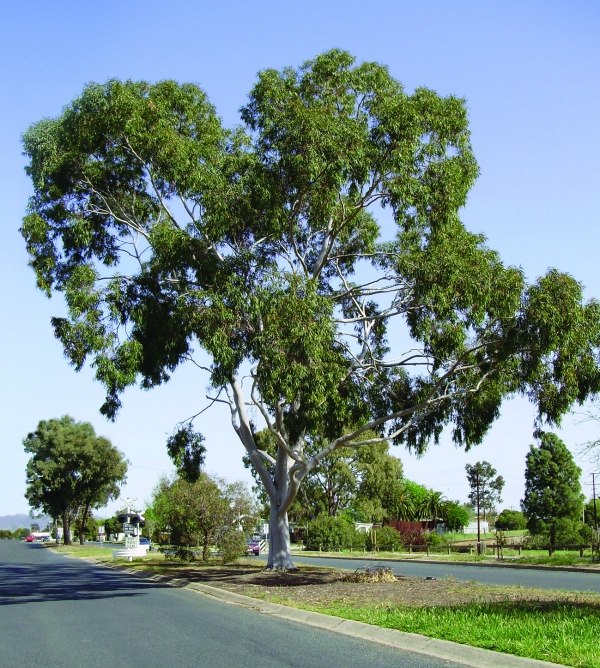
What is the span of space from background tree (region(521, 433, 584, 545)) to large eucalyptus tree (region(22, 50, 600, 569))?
4058 cm

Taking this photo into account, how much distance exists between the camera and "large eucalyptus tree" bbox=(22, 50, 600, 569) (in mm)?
18453

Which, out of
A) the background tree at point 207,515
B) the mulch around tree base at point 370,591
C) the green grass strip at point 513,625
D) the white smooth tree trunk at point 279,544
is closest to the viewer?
the green grass strip at point 513,625

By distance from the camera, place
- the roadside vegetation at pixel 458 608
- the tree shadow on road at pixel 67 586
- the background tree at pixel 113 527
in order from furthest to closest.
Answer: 1. the background tree at pixel 113 527
2. the tree shadow on road at pixel 67 586
3. the roadside vegetation at pixel 458 608

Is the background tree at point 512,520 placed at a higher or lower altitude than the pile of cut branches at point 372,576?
lower

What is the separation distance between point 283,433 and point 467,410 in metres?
5.94

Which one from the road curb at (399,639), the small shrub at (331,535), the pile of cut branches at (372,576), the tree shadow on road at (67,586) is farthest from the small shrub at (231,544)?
the small shrub at (331,535)

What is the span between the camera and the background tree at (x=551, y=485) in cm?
5925

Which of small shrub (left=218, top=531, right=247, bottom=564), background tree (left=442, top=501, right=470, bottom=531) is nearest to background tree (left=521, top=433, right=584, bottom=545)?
background tree (left=442, top=501, right=470, bottom=531)

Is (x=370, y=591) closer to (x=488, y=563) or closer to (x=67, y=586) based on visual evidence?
(x=67, y=586)

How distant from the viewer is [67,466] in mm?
70062

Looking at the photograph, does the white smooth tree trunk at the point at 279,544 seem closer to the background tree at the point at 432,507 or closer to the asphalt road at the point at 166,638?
the asphalt road at the point at 166,638

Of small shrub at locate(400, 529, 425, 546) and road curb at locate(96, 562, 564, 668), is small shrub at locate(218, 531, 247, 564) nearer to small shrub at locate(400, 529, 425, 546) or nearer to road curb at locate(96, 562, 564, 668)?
road curb at locate(96, 562, 564, 668)

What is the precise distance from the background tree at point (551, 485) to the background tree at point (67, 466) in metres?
38.9

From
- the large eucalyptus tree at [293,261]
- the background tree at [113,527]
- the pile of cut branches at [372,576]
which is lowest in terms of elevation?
the background tree at [113,527]
